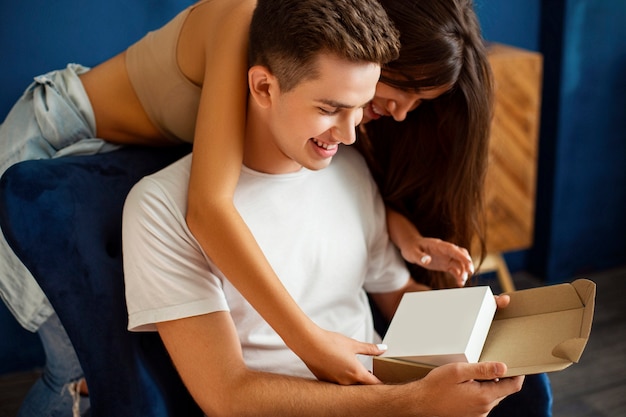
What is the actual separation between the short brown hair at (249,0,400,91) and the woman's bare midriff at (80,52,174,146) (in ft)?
1.16

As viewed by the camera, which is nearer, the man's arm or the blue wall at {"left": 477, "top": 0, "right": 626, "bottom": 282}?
the man's arm

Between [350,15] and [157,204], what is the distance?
0.43m

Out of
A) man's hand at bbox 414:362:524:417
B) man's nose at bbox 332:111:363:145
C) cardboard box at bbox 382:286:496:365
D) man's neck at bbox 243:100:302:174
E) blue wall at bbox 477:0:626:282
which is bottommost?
blue wall at bbox 477:0:626:282

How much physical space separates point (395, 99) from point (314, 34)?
0.28 m

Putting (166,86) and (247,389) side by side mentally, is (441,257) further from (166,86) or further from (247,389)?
(166,86)

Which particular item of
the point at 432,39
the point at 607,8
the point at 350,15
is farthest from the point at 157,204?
the point at 607,8

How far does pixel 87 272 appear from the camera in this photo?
4.38 feet

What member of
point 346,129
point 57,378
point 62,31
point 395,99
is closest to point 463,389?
point 346,129

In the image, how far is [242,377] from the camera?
128 centimetres

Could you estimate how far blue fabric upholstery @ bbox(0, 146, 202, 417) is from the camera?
1.31 metres

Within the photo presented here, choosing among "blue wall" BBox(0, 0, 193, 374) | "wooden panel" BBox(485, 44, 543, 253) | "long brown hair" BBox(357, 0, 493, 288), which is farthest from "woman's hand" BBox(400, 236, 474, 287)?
"blue wall" BBox(0, 0, 193, 374)

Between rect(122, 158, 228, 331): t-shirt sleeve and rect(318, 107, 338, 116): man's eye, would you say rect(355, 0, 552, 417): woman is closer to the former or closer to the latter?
rect(318, 107, 338, 116): man's eye

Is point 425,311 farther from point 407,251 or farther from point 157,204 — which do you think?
point 157,204

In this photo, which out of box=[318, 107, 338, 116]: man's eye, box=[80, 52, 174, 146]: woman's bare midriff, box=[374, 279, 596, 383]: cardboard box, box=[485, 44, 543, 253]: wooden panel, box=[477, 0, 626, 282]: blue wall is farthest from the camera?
box=[477, 0, 626, 282]: blue wall
